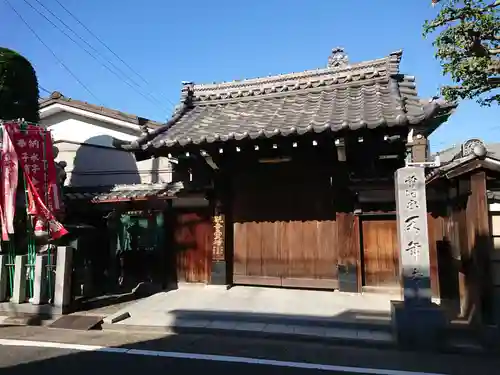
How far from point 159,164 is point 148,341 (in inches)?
320

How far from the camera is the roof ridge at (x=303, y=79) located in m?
10.3

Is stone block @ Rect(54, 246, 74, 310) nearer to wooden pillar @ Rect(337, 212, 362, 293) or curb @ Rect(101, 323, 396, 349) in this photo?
curb @ Rect(101, 323, 396, 349)

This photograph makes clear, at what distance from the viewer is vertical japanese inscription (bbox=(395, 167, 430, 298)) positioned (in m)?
6.20

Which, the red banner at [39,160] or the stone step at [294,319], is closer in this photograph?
the stone step at [294,319]

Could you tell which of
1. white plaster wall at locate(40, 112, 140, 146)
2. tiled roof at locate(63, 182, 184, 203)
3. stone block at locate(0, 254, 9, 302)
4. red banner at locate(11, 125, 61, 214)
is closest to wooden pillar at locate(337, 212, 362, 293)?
tiled roof at locate(63, 182, 184, 203)

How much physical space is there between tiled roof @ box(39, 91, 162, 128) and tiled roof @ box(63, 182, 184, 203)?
12.4ft

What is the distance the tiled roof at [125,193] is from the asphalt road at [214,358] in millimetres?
4570

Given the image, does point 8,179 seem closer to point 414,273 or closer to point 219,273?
point 219,273

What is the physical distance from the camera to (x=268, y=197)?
10141 millimetres

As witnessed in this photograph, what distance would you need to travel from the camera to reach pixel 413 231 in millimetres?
6418

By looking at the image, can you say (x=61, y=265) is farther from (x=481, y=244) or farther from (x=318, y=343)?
(x=481, y=244)

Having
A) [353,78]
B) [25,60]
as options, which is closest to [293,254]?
[353,78]

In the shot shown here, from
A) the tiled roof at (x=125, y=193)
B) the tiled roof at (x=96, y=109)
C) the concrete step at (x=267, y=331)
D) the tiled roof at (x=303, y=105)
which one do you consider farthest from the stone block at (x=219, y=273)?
the tiled roof at (x=96, y=109)

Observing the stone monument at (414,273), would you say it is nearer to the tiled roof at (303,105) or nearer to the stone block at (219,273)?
the tiled roof at (303,105)
